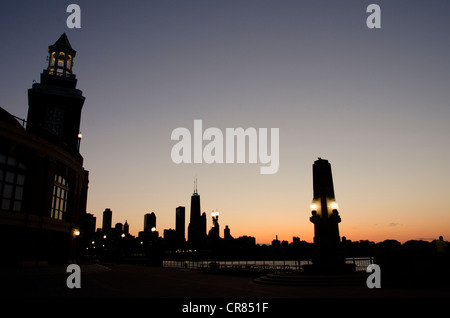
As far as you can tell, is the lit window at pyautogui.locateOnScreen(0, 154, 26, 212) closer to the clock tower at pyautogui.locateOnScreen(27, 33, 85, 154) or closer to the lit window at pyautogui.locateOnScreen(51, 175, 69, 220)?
the lit window at pyautogui.locateOnScreen(51, 175, 69, 220)

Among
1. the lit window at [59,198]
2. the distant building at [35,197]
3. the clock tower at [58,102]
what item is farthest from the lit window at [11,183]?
the clock tower at [58,102]

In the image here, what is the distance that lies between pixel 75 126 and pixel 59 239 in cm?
2238

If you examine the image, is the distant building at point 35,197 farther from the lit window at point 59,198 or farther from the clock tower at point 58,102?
the clock tower at point 58,102

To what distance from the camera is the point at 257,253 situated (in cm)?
14612

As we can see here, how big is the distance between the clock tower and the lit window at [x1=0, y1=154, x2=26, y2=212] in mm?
21131

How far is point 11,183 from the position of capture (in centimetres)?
2603

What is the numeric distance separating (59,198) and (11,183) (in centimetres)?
659

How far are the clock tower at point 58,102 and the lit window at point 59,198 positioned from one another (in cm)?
1534

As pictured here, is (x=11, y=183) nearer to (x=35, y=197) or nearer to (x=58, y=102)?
(x=35, y=197)

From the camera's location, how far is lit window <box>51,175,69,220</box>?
1231 inches

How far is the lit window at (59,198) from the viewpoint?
103 feet

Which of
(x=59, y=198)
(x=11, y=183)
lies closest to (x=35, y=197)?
(x=11, y=183)

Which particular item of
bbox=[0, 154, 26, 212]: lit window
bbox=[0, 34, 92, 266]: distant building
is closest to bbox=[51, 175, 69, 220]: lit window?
bbox=[0, 34, 92, 266]: distant building
